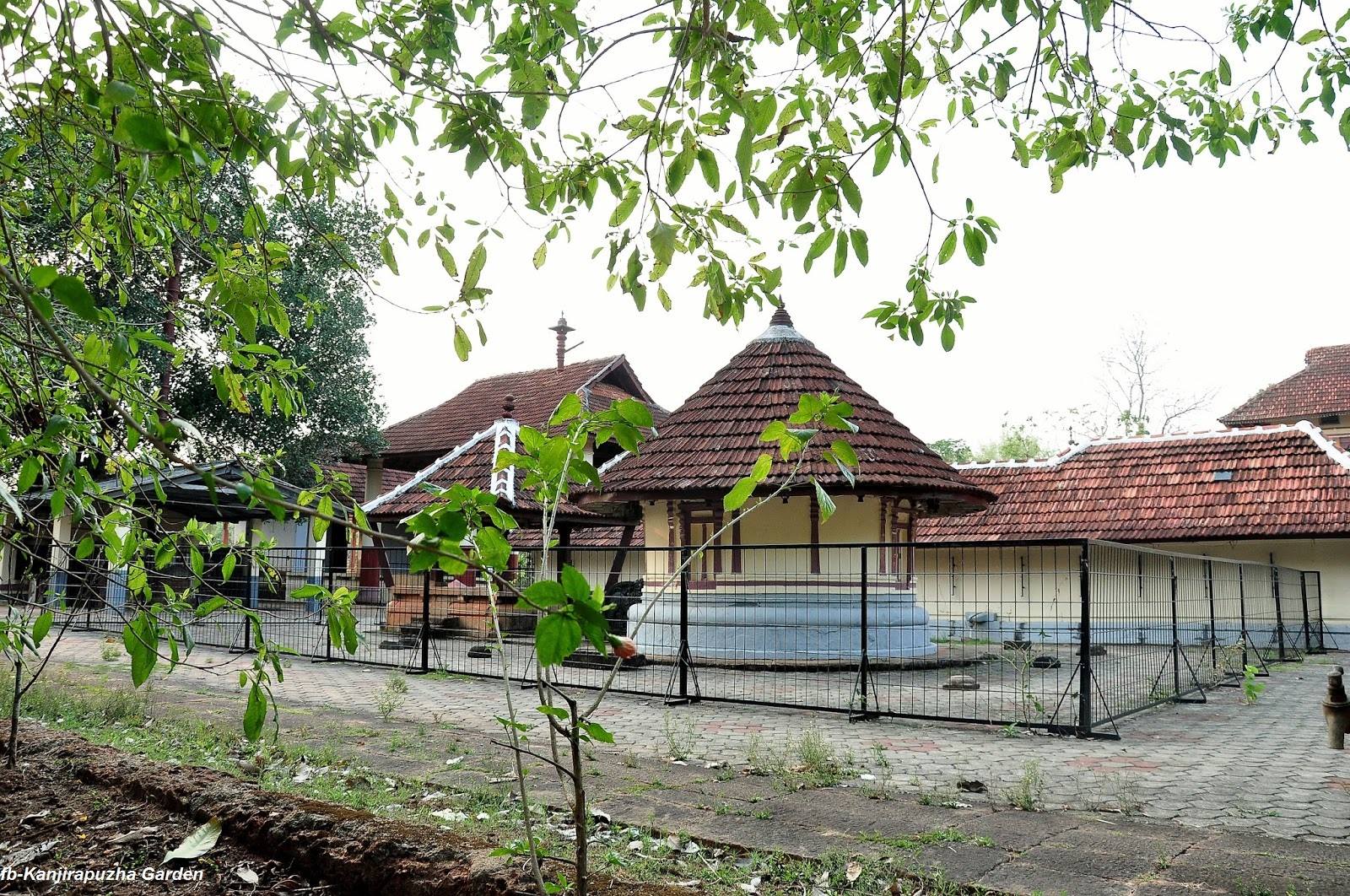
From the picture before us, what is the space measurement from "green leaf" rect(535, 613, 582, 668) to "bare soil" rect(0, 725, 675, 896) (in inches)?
64.9

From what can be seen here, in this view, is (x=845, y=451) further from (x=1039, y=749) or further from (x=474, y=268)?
(x=1039, y=749)

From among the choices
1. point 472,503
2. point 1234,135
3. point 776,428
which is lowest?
point 472,503

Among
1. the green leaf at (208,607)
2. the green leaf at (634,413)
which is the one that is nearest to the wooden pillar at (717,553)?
the green leaf at (208,607)

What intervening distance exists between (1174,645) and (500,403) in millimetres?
25750

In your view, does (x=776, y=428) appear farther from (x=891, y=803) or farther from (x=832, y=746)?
(x=832, y=746)

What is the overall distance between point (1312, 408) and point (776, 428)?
3872 cm

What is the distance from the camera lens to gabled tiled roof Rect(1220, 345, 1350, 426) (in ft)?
114

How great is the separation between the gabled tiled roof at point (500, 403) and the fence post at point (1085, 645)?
71.6 ft

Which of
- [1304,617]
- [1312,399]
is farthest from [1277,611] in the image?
[1312,399]

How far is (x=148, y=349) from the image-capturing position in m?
22.4

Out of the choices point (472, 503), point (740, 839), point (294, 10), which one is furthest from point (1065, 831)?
point (294, 10)

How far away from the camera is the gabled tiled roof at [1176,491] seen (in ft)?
65.1

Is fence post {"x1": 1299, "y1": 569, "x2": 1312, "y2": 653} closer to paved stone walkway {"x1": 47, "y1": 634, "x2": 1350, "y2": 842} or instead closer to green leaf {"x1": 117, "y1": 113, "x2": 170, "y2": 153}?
paved stone walkway {"x1": 47, "y1": 634, "x2": 1350, "y2": 842}

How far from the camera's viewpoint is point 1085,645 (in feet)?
25.7
